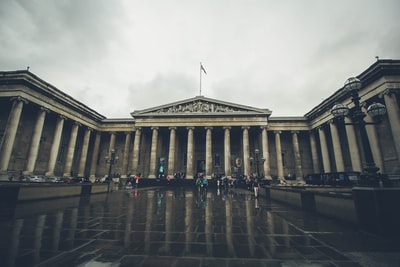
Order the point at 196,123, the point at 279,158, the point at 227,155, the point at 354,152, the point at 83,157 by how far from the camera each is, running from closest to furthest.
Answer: the point at 354,152, the point at 227,155, the point at 196,123, the point at 279,158, the point at 83,157

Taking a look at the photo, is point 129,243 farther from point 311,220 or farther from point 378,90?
point 378,90

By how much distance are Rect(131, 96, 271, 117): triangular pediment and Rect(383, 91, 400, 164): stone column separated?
46.5ft

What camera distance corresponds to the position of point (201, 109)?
3091 centimetres

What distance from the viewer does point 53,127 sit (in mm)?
28031

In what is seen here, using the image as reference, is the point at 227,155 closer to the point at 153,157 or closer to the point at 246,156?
the point at 246,156

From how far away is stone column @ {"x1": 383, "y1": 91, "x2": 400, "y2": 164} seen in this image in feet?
55.6

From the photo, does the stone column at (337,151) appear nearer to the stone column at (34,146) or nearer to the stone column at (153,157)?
the stone column at (153,157)

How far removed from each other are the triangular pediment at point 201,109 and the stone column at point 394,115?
14.2 m

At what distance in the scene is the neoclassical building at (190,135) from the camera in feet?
63.6

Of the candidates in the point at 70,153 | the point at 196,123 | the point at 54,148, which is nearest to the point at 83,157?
the point at 70,153

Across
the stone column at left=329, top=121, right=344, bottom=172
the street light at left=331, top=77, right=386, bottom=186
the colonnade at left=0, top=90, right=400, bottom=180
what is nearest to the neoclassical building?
the stone column at left=329, top=121, right=344, bottom=172

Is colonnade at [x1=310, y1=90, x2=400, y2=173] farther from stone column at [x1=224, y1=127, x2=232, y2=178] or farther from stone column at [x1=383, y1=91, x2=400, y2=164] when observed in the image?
stone column at [x1=224, y1=127, x2=232, y2=178]

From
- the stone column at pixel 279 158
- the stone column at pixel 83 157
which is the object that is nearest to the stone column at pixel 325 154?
the stone column at pixel 279 158

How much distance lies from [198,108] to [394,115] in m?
23.7
